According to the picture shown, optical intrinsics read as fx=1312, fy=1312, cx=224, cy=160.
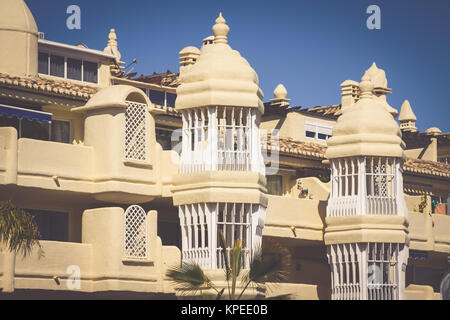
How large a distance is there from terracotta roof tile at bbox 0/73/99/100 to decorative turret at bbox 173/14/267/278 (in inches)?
126

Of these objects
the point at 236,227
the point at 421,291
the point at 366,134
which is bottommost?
the point at 421,291

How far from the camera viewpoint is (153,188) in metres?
40.7

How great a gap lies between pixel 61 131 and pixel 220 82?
220 inches

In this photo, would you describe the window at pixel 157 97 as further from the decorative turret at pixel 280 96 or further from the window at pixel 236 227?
the window at pixel 236 227

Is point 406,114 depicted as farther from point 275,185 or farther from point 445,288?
point 445,288

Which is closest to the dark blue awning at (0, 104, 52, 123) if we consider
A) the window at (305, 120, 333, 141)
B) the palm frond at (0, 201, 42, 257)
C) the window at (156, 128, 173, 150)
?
the palm frond at (0, 201, 42, 257)

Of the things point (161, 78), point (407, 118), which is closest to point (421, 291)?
point (161, 78)

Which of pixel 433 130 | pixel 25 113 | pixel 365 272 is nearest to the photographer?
pixel 25 113

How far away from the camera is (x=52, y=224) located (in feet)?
136

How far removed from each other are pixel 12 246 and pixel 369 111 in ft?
49.5

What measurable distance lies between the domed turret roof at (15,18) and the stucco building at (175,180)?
5 cm

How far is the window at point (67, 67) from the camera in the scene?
155ft
